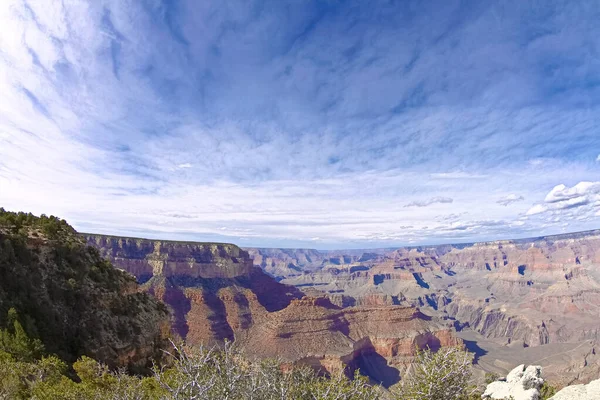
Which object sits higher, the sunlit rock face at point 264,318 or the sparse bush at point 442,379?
the sparse bush at point 442,379

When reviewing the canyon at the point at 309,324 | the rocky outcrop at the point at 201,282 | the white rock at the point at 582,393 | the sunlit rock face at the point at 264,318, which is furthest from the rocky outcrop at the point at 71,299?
the rocky outcrop at the point at 201,282

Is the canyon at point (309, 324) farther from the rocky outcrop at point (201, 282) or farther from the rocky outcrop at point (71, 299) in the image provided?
the rocky outcrop at point (71, 299)

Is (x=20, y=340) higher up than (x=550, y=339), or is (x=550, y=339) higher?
(x=20, y=340)

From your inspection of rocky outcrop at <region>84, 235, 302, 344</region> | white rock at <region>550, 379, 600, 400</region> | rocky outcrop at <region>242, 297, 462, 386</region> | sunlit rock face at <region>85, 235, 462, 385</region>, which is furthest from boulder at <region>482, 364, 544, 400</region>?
rocky outcrop at <region>84, 235, 302, 344</region>

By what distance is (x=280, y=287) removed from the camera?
178m

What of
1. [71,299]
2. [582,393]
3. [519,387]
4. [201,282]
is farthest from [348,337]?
[582,393]

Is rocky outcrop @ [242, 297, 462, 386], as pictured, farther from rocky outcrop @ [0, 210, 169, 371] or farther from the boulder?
the boulder

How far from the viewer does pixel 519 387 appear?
62.8 ft

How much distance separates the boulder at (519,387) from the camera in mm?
17828

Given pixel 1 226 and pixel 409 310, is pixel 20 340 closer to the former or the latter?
pixel 1 226

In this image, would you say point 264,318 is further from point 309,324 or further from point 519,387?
point 519,387

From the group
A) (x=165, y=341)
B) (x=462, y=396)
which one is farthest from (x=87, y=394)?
(x=165, y=341)

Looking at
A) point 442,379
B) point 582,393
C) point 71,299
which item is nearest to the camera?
point 442,379

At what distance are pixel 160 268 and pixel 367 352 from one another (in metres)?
87.5
